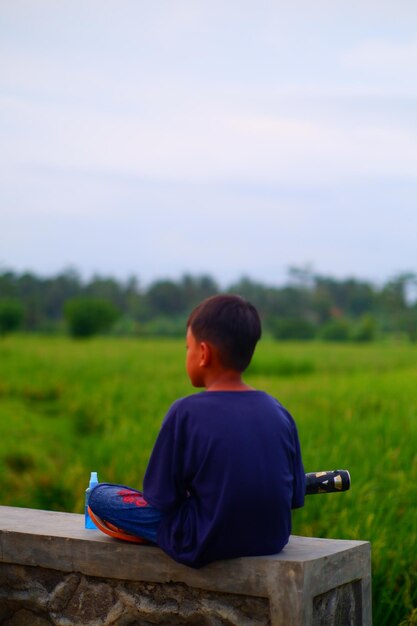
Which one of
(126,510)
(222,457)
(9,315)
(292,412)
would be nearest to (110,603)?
(126,510)

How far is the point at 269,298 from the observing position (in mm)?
18438

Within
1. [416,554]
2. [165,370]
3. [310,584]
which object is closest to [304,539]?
[310,584]

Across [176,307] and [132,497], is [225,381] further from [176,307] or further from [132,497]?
[176,307]

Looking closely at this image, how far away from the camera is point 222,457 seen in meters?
3.15

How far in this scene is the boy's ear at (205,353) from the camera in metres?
3.20

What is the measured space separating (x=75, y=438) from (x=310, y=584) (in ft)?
20.4

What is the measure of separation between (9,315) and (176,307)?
363 cm

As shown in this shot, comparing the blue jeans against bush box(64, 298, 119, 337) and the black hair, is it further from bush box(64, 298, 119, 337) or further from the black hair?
bush box(64, 298, 119, 337)

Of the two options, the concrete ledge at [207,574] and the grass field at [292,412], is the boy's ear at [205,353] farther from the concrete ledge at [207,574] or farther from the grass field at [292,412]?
the grass field at [292,412]

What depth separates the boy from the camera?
124 inches

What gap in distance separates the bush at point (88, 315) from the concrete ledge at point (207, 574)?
12661 mm

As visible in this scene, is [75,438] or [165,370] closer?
[75,438]

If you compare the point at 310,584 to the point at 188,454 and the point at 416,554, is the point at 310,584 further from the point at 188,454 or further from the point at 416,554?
the point at 416,554

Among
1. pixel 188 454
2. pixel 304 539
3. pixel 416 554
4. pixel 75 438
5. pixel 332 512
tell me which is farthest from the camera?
pixel 75 438
